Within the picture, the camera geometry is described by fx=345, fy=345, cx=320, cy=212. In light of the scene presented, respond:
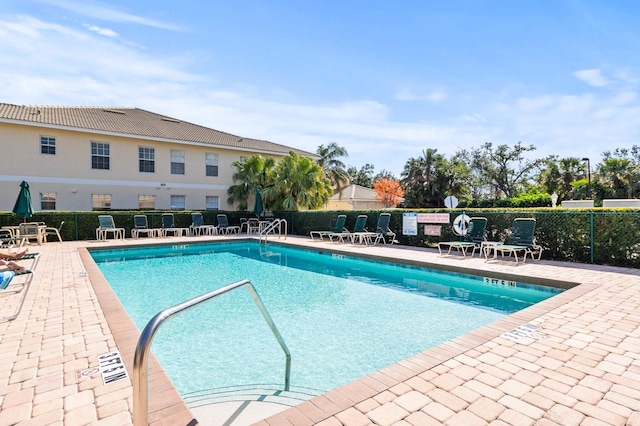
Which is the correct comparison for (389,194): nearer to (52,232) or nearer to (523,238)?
(523,238)

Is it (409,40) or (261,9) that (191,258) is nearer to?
(261,9)

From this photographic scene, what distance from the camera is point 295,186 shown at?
2069 centimetres

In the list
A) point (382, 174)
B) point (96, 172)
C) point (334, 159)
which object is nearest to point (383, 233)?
point (96, 172)

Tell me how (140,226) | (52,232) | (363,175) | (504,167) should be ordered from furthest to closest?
(363,175) → (504,167) → (140,226) → (52,232)

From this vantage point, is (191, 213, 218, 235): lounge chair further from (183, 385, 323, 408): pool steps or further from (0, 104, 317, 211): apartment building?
(183, 385, 323, 408): pool steps

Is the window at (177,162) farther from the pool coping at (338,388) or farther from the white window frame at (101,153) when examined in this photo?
the pool coping at (338,388)

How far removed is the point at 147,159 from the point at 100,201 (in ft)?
11.3

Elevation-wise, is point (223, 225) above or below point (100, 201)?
below

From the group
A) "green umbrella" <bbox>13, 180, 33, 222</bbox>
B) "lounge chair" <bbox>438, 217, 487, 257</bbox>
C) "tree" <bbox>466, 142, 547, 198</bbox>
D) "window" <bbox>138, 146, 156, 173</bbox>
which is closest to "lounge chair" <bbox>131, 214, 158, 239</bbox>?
"window" <bbox>138, 146, 156, 173</bbox>

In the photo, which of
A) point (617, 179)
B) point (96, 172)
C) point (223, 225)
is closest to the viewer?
point (96, 172)

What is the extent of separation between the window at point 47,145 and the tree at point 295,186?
1089 centimetres

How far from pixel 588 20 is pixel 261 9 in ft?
32.4

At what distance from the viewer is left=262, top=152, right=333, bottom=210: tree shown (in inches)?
805

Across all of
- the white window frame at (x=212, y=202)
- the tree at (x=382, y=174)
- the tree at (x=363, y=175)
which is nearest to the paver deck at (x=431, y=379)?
the white window frame at (x=212, y=202)
